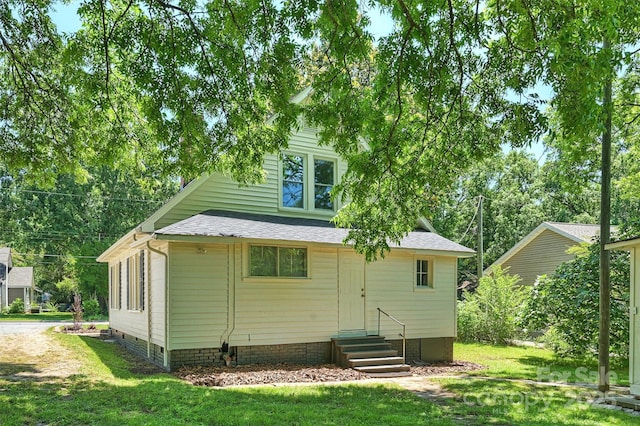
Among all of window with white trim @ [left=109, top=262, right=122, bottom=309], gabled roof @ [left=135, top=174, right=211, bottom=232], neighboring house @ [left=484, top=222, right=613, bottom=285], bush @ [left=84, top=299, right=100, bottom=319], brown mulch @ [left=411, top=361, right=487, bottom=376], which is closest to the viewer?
gabled roof @ [left=135, top=174, right=211, bottom=232]

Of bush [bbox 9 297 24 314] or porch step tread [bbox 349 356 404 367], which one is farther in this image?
bush [bbox 9 297 24 314]

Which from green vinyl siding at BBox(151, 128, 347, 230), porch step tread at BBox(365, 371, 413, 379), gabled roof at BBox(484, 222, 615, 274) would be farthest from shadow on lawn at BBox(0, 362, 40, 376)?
gabled roof at BBox(484, 222, 615, 274)

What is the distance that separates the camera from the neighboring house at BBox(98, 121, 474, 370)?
10617 millimetres

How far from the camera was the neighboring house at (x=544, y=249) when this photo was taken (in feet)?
69.6

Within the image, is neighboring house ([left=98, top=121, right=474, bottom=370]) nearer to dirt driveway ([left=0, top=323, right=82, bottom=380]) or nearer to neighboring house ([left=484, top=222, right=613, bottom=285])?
dirt driveway ([left=0, top=323, right=82, bottom=380])

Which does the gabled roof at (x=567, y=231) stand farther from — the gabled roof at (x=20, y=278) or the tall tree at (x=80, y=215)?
the gabled roof at (x=20, y=278)

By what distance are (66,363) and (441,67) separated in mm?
10094

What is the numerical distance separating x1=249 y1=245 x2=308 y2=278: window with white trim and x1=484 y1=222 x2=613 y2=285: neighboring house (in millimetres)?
11818

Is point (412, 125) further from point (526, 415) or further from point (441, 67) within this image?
point (526, 415)

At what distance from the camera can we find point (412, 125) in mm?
9188

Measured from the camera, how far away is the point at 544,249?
22812mm

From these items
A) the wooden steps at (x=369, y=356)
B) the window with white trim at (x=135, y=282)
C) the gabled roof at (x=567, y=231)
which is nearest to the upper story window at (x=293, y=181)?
the wooden steps at (x=369, y=356)

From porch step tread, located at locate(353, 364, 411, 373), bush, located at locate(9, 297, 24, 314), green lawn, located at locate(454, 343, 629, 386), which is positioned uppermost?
porch step tread, located at locate(353, 364, 411, 373)

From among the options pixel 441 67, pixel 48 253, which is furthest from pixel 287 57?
pixel 48 253
